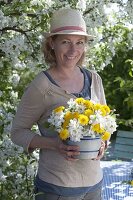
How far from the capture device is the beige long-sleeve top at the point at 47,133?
201 cm

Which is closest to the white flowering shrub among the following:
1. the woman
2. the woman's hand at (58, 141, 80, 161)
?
the woman

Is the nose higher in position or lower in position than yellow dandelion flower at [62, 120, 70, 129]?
higher

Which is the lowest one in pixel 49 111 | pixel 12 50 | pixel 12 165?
pixel 12 165

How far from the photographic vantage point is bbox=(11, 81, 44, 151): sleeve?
2012mm

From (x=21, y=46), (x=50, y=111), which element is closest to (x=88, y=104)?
(x=50, y=111)

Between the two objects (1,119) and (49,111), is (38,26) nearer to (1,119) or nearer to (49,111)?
(1,119)

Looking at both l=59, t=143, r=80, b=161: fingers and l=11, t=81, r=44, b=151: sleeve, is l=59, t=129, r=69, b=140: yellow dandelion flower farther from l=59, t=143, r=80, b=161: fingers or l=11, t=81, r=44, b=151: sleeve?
l=11, t=81, r=44, b=151: sleeve

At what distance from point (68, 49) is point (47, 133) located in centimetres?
36

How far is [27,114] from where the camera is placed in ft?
6.69

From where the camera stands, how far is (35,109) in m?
2.03

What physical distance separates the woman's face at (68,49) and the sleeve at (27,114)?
171 millimetres

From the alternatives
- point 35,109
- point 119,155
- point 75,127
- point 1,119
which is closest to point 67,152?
point 75,127

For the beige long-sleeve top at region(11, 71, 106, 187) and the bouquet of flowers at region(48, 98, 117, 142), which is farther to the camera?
the beige long-sleeve top at region(11, 71, 106, 187)

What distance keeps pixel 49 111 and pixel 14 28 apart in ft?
4.14
